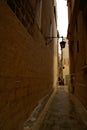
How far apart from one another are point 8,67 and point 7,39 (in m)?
0.37

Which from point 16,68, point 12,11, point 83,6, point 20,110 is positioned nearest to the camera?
point 12,11

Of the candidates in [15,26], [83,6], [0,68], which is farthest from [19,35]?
[83,6]

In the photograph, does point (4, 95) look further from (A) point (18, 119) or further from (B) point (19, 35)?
(B) point (19, 35)

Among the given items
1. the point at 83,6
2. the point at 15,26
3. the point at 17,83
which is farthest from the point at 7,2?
the point at 83,6

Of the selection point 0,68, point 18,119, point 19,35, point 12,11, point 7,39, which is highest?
point 12,11

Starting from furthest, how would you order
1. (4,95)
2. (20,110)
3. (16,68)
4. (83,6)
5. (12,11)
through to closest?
(83,6) → (20,110) → (16,68) → (12,11) → (4,95)

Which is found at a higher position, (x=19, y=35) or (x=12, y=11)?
(x=12, y=11)

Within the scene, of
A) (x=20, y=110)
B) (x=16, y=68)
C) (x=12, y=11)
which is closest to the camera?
(x=12, y=11)

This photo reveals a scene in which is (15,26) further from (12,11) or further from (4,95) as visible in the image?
(4,95)

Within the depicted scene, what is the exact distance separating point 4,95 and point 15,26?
1034 mm

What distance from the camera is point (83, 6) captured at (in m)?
5.21

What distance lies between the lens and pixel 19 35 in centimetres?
272

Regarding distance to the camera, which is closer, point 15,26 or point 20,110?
point 15,26

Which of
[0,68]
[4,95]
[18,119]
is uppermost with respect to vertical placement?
[0,68]
